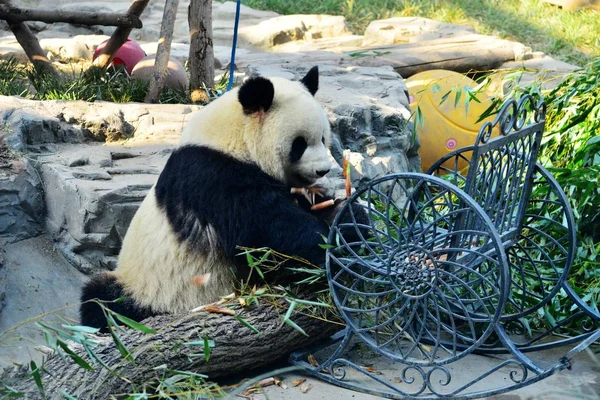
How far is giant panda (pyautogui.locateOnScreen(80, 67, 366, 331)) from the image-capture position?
3361mm

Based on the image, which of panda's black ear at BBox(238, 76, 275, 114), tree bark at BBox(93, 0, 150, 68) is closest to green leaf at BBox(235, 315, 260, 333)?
panda's black ear at BBox(238, 76, 275, 114)

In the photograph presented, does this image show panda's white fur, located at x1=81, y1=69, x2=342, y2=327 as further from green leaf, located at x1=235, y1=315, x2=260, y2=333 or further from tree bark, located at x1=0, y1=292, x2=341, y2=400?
green leaf, located at x1=235, y1=315, x2=260, y2=333

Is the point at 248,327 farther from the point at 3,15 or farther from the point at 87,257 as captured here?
the point at 3,15

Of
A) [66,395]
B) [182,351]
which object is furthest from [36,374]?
[182,351]

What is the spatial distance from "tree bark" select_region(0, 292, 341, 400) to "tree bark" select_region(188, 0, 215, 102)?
3.08 metres

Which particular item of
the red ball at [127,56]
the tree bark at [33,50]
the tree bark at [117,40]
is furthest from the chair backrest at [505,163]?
the red ball at [127,56]

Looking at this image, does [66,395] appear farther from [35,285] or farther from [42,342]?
[35,285]

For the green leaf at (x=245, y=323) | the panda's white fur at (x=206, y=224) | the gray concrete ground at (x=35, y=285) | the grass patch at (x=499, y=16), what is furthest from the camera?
the grass patch at (x=499, y=16)

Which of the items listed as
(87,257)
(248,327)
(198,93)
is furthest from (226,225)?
(198,93)

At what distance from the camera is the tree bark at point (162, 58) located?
5.88m

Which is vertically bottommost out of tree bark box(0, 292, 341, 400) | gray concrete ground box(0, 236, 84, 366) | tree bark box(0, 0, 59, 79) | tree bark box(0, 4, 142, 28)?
gray concrete ground box(0, 236, 84, 366)

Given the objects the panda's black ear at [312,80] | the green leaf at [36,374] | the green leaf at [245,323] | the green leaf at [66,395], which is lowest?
the green leaf at [66,395]

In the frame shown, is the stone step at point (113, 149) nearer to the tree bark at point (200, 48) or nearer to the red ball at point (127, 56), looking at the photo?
the tree bark at point (200, 48)

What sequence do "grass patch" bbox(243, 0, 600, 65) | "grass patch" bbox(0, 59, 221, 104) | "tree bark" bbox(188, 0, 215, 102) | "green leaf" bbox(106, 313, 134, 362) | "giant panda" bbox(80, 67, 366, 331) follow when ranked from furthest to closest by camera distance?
"grass patch" bbox(243, 0, 600, 65)
"tree bark" bbox(188, 0, 215, 102)
"grass patch" bbox(0, 59, 221, 104)
"giant panda" bbox(80, 67, 366, 331)
"green leaf" bbox(106, 313, 134, 362)
